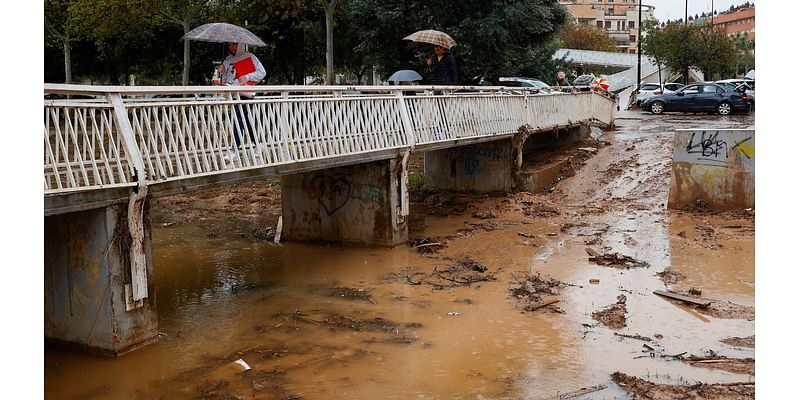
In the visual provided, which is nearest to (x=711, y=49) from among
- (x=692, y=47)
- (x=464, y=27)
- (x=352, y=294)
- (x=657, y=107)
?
(x=692, y=47)

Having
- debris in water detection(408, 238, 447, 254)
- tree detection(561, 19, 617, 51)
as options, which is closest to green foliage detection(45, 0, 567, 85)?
debris in water detection(408, 238, 447, 254)

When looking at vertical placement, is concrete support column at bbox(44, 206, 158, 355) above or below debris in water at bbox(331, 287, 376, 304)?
above

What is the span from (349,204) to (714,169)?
21.6 ft

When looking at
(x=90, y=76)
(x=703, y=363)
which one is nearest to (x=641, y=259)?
(x=703, y=363)

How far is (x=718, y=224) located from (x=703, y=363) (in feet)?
22.1

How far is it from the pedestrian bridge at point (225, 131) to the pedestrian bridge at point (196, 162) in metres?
0.02

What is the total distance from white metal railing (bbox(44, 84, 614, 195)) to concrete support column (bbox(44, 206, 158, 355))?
44 cm

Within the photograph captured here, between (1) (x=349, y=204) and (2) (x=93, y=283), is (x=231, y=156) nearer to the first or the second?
(2) (x=93, y=283)

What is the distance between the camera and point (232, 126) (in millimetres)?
9141

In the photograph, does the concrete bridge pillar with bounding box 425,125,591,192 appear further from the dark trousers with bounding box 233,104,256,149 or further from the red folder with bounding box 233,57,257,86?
the dark trousers with bounding box 233,104,256,149

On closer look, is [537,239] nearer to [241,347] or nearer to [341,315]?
[341,315]

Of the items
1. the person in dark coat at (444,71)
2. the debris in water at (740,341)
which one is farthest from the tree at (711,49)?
the debris in water at (740,341)

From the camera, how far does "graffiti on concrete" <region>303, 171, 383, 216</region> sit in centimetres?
1290

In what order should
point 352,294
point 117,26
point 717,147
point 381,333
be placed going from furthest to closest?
point 117,26, point 717,147, point 352,294, point 381,333
